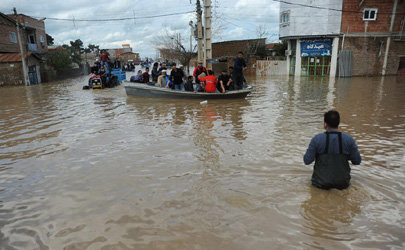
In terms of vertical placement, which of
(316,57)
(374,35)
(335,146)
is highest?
(374,35)

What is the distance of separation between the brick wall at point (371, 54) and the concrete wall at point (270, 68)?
6134mm

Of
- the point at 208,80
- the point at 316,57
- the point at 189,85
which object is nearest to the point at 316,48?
the point at 316,57

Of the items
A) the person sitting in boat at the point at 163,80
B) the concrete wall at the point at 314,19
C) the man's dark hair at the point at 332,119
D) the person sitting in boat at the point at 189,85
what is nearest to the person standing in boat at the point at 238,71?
the person sitting in boat at the point at 189,85

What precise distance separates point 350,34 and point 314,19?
3478mm

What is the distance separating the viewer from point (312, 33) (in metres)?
27.7

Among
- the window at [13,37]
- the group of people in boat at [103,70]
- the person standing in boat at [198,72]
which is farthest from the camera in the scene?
the window at [13,37]

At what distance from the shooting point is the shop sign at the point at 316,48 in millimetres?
28219

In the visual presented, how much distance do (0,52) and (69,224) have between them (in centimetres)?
3275

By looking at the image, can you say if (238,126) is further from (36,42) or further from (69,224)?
(36,42)

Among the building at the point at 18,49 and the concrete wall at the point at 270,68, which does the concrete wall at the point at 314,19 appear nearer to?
the concrete wall at the point at 270,68

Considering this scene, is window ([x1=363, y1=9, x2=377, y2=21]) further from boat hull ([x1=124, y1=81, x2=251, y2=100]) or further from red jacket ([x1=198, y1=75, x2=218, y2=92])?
red jacket ([x1=198, y1=75, x2=218, y2=92])

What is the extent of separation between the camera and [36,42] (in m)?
39.3

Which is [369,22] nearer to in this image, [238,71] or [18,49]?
[238,71]

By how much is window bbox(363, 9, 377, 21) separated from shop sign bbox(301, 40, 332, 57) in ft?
11.8
